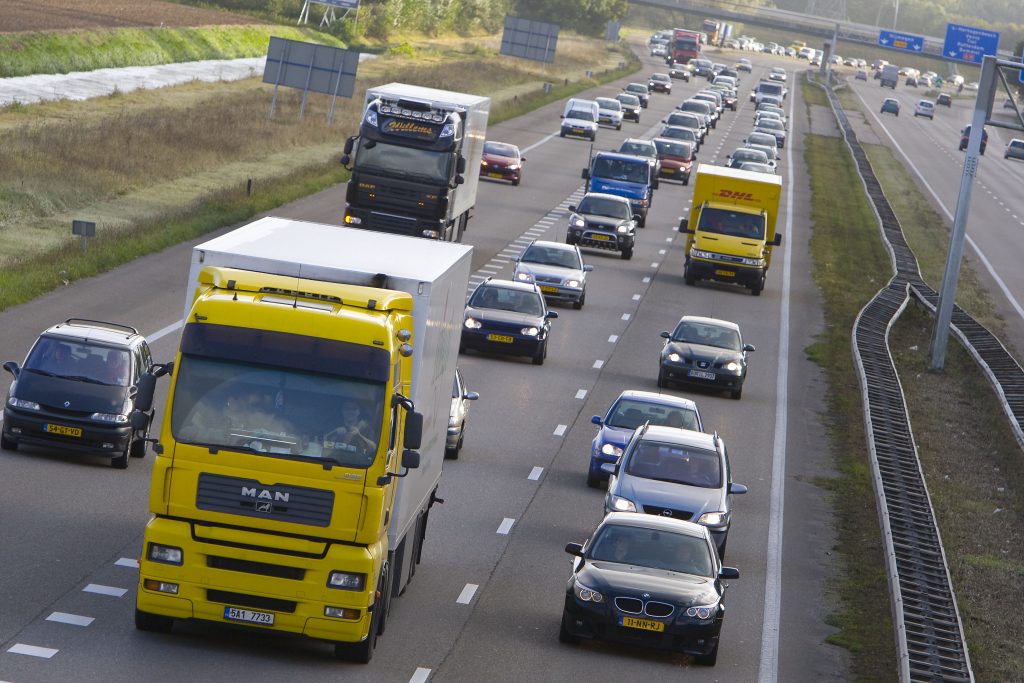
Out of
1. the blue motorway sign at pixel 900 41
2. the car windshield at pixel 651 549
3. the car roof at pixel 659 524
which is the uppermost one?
the blue motorway sign at pixel 900 41

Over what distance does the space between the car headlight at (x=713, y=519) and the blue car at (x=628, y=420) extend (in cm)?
334

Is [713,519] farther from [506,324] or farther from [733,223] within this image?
[733,223]

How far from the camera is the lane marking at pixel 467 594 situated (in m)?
17.5

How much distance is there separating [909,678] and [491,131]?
62.8 meters

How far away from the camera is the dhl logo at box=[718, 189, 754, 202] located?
147 feet

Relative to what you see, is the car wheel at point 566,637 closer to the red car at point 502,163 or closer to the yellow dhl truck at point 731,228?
the yellow dhl truck at point 731,228

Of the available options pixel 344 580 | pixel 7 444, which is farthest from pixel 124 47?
pixel 344 580

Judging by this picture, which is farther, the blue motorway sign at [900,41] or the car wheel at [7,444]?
the blue motorway sign at [900,41]

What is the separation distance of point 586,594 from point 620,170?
38.9 meters

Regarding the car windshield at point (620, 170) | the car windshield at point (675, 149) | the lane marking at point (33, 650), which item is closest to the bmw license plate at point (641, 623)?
the lane marking at point (33, 650)

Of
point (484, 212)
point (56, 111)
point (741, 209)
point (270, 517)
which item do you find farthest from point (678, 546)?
point (56, 111)

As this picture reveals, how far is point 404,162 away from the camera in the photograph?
3750 centimetres

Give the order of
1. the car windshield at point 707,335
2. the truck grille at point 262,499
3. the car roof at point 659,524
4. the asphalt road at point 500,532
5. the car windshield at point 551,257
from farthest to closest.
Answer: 1. the car windshield at point 551,257
2. the car windshield at point 707,335
3. the car roof at point 659,524
4. the asphalt road at point 500,532
5. the truck grille at point 262,499

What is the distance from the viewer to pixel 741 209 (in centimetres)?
4459
